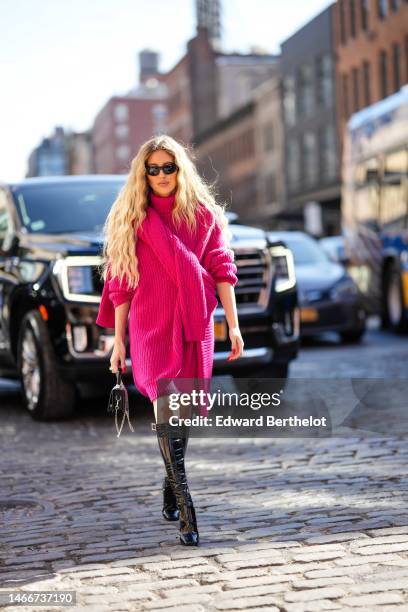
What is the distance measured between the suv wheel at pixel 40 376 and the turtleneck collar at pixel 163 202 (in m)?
4.25

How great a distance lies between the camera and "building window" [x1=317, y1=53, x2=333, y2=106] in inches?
2133

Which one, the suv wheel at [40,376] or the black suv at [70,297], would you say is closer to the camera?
the black suv at [70,297]

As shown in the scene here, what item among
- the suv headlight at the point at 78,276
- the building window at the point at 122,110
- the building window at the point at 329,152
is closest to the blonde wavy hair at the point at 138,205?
the suv headlight at the point at 78,276

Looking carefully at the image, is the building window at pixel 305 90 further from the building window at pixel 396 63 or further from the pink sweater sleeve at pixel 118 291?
the pink sweater sleeve at pixel 118 291

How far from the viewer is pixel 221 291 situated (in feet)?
17.1

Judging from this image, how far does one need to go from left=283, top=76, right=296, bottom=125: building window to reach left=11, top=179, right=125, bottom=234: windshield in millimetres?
50128

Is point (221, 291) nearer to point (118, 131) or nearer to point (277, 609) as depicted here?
point (277, 609)

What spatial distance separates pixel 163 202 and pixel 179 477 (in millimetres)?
1133

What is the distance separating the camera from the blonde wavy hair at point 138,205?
510 cm

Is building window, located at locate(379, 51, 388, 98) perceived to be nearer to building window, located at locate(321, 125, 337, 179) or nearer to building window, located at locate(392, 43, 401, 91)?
building window, located at locate(392, 43, 401, 91)

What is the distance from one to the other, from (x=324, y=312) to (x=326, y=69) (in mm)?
39676

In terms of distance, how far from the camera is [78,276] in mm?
9203

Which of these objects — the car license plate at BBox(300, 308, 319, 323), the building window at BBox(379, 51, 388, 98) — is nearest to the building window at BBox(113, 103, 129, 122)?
the building window at BBox(379, 51, 388, 98)

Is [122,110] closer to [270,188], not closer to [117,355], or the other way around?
[270,188]
